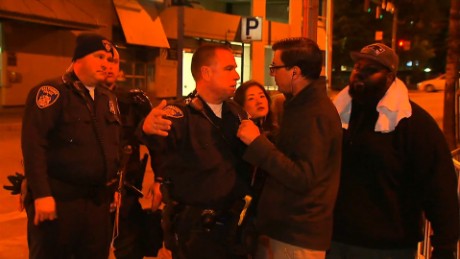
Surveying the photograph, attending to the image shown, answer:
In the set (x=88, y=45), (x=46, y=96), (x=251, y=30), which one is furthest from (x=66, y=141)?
(x=251, y=30)

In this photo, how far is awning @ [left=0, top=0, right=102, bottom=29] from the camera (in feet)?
56.9

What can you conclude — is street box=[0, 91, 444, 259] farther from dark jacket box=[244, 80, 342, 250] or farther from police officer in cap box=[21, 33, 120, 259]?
dark jacket box=[244, 80, 342, 250]

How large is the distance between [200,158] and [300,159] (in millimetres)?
655

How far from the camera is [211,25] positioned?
27.8m

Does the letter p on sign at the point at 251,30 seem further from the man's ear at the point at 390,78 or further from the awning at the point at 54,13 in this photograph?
the man's ear at the point at 390,78

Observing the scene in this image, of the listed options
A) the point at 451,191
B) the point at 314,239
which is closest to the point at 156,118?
the point at 314,239

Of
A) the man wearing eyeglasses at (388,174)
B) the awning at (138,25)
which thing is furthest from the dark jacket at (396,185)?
the awning at (138,25)

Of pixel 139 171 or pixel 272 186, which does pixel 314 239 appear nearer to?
pixel 272 186

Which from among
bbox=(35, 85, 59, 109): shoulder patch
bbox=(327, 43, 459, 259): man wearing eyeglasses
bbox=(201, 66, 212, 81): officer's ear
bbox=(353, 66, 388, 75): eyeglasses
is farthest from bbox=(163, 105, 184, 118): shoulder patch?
bbox=(353, 66, 388, 75): eyeglasses

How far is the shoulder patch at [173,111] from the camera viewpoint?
121 inches

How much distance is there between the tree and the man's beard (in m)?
9.59

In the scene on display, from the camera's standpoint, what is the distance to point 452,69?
11.8 meters

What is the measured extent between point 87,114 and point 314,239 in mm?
1637

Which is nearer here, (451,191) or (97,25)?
(451,191)
